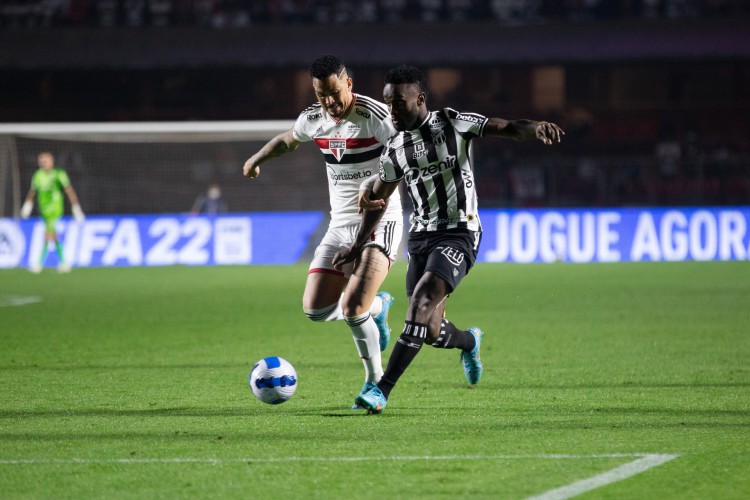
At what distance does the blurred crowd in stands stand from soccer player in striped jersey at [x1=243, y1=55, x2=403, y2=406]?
2626 cm

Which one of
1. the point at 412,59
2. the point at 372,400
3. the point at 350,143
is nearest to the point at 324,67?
the point at 350,143

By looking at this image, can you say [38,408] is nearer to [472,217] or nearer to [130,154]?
[472,217]

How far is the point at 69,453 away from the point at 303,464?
3.93 ft

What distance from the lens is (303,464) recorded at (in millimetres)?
5070

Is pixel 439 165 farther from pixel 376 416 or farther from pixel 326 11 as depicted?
pixel 326 11

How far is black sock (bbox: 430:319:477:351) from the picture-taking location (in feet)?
23.1

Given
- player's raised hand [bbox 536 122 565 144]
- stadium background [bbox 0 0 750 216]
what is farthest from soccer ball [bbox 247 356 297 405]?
stadium background [bbox 0 0 750 216]

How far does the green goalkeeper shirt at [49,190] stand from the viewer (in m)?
20.3

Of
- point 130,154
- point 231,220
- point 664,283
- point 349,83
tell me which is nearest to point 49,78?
point 130,154

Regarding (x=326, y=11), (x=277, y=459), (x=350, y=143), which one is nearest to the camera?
(x=277, y=459)

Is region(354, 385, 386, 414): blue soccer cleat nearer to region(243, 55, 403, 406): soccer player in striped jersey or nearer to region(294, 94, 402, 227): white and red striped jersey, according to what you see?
region(243, 55, 403, 406): soccer player in striped jersey

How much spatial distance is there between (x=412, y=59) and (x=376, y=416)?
27404 millimetres

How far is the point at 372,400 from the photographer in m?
6.39

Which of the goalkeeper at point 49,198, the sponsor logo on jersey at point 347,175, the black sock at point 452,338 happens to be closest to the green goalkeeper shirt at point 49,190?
the goalkeeper at point 49,198
